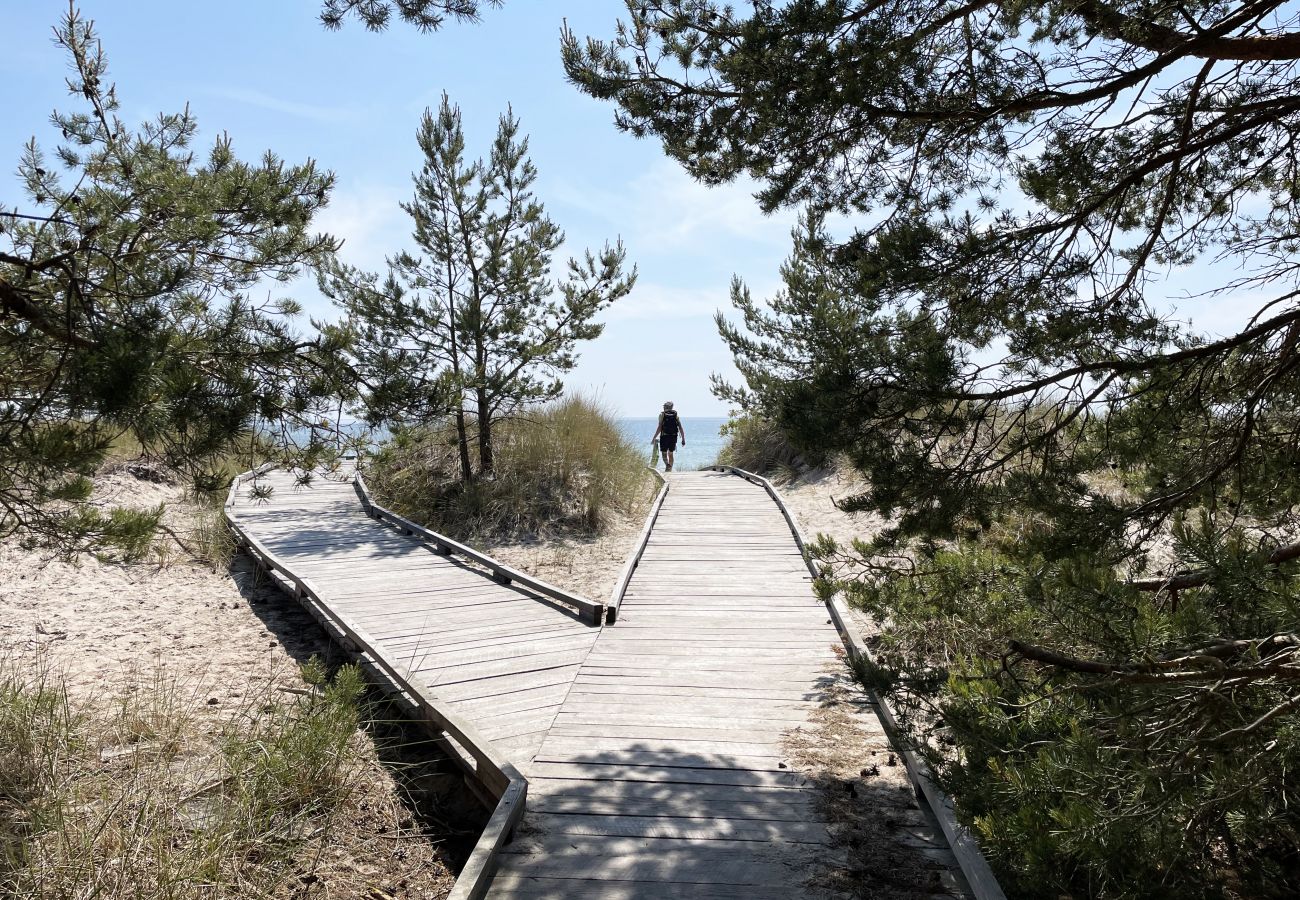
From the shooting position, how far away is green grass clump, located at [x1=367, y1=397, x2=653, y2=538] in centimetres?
1227

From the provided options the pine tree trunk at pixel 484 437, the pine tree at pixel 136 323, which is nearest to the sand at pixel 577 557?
the pine tree trunk at pixel 484 437

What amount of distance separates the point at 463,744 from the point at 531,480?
845 centimetres

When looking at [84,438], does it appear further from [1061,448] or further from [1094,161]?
[1094,161]

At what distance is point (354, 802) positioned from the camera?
416 cm

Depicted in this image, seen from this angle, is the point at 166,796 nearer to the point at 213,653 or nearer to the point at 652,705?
the point at 652,705

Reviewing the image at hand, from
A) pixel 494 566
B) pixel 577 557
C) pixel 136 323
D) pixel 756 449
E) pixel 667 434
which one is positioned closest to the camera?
pixel 136 323

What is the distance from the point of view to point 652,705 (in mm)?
5180

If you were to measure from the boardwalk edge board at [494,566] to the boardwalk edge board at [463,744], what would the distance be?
182 cm

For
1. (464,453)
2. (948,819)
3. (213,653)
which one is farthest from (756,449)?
(948,819)

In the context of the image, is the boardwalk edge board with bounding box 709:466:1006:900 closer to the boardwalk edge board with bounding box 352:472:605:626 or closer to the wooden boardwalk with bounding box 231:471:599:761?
the wooden boardwalk with bounding box 231:471:599:761

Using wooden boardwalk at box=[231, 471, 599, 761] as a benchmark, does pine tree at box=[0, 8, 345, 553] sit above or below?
above

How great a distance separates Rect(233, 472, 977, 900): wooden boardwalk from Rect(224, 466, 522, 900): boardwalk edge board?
11 centimetres

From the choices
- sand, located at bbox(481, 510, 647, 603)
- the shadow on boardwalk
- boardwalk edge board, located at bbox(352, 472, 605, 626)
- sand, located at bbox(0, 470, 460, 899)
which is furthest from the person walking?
the shadow on boardwalk

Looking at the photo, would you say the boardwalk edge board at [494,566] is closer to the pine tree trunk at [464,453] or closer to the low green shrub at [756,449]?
the pine tree trunk at [464,453]
